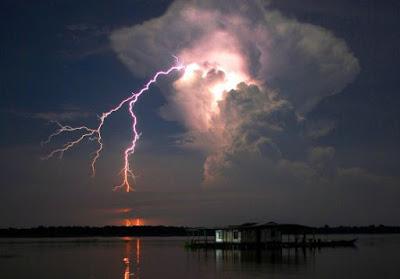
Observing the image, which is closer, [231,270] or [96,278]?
[96,278]

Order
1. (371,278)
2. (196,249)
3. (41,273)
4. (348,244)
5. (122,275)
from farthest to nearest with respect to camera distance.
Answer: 1. (348,244)
2. (196,249)
3. (41,273)
4. (122,275)
5. (371,278)

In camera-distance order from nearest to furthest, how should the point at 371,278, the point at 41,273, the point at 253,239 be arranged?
Result: the point at 371,278
the point at 41,273
the point at 253,239

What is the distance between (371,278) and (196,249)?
159 feet

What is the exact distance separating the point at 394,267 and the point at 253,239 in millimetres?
27798

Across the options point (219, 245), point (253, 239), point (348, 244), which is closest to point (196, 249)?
point (219, 245)

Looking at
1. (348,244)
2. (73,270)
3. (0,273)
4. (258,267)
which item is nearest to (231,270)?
(258,267)

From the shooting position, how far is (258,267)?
167 feet

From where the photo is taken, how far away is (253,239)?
78.1 meters

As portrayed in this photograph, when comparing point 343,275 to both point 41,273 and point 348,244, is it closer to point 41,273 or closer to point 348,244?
point 41,273

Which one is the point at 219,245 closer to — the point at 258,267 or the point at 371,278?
the point at 258,267

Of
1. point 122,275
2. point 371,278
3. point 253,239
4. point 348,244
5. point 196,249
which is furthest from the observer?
point 348,244

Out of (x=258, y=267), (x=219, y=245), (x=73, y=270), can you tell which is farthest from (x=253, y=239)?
(x=73, y=270)

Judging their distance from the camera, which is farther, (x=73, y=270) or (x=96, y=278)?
(x=73, y=270)

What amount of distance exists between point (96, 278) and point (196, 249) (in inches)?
1771
